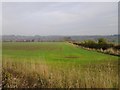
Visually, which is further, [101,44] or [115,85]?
[101,44]

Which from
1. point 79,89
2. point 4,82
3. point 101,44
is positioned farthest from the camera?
point 101,44

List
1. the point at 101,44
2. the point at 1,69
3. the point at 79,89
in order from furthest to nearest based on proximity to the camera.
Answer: the point at 101,44 → the point at 1,69 → the point at 79,89

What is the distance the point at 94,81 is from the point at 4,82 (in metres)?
2.69

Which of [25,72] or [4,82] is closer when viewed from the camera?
[4,82]

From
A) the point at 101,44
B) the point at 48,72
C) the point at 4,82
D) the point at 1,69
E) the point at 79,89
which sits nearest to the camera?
the point at 79,89

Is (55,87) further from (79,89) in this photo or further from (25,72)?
(25,72)

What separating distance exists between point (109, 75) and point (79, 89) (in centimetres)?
145

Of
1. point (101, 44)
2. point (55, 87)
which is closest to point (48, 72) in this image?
point (55, 87)

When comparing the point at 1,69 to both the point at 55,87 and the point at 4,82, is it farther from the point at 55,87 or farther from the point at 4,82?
the point at 55,87

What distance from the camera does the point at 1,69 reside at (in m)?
8.49

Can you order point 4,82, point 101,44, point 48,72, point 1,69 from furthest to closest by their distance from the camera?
point 101,44
point 1,69
point 48,72
point 4,82

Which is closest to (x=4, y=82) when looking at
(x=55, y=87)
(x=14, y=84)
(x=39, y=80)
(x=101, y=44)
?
(x=14, y=84)

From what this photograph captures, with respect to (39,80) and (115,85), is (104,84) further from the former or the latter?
(39,80)

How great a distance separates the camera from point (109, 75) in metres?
7.55
